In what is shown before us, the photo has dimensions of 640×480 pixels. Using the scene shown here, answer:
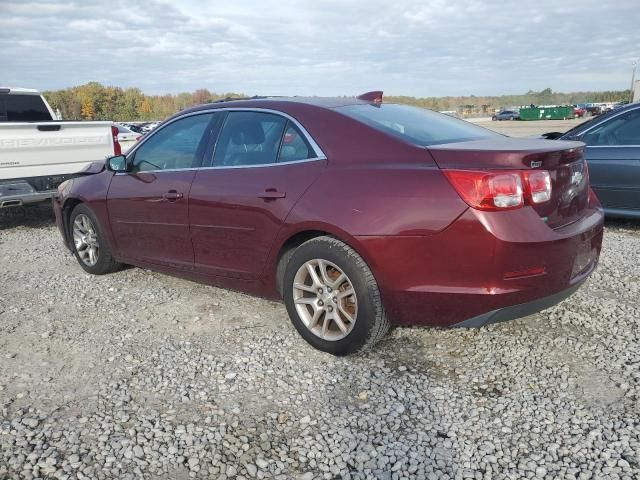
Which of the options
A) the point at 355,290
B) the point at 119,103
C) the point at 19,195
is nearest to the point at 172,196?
the point at 355,290

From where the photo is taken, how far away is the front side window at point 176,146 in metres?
4.10

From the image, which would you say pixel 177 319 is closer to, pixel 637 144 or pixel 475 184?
pixel 475 184

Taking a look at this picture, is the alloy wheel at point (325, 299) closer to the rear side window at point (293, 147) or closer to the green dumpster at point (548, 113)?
the rear side window at point (293, 147)

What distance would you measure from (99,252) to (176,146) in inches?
57.5

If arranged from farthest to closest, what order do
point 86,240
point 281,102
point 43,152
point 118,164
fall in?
point 43,152 → point 86,240 → point 118,164 → point 281,102

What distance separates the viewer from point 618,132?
6.28 m

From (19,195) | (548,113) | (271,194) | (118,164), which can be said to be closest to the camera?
(271,194)

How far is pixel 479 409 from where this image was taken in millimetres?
2764

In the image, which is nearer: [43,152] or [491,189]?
[491,189]

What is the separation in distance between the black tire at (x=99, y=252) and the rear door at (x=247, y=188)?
139 cm

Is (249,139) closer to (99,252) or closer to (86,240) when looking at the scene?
(99,252)

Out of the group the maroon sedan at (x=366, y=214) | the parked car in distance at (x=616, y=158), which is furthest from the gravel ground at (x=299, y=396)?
the parked car in distance at (x=616, y=158)

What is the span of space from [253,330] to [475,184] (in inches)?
74.9

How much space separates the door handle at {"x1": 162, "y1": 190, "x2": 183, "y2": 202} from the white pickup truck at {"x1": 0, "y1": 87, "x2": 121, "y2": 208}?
9.92 ft
